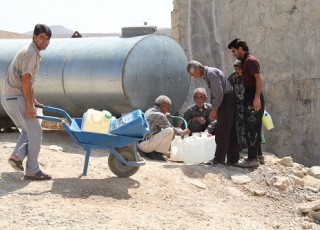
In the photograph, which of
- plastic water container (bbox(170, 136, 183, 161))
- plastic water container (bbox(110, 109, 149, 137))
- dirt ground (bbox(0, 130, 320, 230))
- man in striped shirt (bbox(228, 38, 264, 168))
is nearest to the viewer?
dirt ground (bbox(0, 130, 320, 230))

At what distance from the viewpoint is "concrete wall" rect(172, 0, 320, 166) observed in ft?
32.9

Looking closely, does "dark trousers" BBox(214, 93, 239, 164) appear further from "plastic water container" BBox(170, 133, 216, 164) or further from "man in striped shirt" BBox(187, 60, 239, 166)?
"plastic water container" BBox(170, 133, 216, 164)

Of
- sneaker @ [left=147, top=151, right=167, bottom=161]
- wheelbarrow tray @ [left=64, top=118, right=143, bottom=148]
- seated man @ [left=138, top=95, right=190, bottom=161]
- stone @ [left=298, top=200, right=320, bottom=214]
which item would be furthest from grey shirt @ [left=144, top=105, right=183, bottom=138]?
stone @ [left=298, top=200, right=320, bottom=214]

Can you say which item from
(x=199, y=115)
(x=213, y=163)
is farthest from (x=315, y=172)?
(x=199, y=115)

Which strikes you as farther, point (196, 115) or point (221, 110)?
point (196, 115)

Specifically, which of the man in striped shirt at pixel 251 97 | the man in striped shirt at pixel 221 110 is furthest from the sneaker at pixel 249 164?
the man in striped shirt at pixel 221 110

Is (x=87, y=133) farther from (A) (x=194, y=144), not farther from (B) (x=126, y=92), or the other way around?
(B) (x=126, y=92)

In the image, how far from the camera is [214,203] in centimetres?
585

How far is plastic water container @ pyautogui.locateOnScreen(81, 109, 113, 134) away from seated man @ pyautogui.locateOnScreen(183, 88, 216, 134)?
260cm

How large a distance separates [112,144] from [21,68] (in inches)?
43.7

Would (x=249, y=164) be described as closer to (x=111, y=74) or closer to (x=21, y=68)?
(x=111, y=74)

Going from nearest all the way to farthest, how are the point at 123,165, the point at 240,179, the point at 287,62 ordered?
the point at 123,165 < the point at 240,179 < the point at 287,62

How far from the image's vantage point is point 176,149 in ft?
24.2

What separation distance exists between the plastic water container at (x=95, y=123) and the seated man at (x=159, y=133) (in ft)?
5.54
